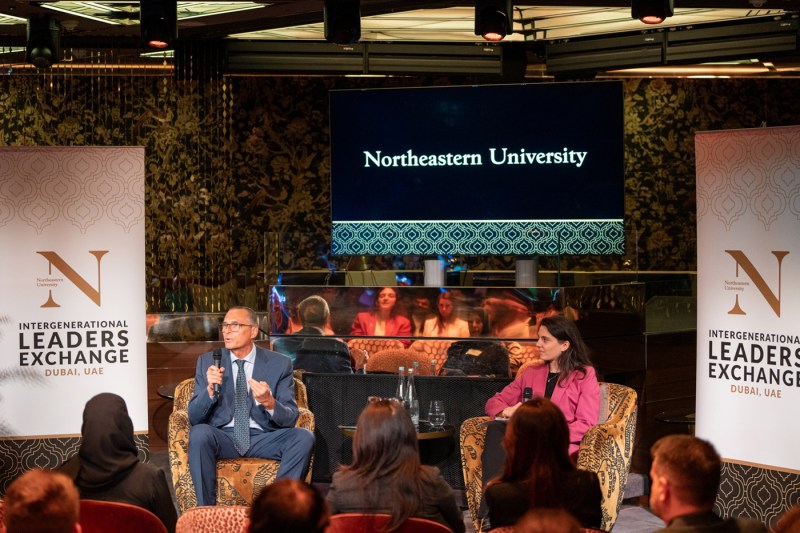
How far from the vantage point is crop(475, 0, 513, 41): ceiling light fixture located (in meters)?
6.59

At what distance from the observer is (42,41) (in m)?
7.44

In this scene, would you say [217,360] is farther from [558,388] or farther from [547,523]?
[547,523]

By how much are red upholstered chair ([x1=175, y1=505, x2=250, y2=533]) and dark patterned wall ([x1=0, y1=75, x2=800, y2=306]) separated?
5.67 metres

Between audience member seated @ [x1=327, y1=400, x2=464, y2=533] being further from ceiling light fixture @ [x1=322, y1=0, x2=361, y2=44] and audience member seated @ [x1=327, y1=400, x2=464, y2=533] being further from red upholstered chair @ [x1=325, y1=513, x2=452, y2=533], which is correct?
ceiling light fixture @ [x1=322, y1=0, x2=361, y2=44]

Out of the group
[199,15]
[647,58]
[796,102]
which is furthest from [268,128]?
[796,102]

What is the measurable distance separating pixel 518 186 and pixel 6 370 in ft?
12.9

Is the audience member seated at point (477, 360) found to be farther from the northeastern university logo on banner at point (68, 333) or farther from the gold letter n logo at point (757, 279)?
the northeastern university logo on banner at point (68, 333)

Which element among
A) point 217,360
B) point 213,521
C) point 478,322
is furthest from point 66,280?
point 213,521

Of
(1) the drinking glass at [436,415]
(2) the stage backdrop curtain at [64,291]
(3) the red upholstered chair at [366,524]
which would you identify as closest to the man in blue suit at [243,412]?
(2) the stage backdrop curtain at [64,291]

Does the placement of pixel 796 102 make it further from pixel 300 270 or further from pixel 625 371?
pixel 300 270

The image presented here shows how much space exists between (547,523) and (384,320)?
4.73m

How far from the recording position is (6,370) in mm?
6016

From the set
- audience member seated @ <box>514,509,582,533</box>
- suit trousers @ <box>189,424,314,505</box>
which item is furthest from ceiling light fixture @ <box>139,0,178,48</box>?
audience member seated @ <box>514,509,582,533</box>

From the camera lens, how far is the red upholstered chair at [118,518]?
3.28m
